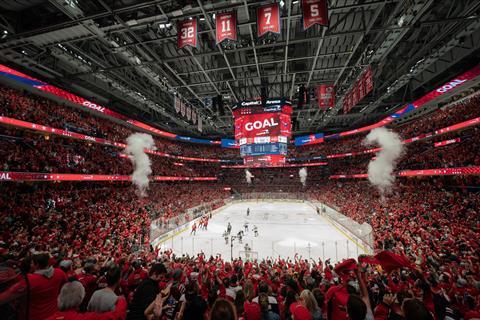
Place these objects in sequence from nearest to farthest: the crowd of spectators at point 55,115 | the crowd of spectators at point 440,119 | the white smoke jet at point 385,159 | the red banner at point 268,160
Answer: the crowd of spectators at point 55,115 → the crowd of spectators at point 440,119 → the red banner at point 268,160 → the white smoke jet at point 385,159

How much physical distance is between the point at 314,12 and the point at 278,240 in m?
16.3

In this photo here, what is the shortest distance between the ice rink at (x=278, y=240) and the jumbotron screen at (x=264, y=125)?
292 inches

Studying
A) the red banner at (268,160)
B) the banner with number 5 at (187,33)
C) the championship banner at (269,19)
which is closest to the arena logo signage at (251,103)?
the red banner at (268,160)

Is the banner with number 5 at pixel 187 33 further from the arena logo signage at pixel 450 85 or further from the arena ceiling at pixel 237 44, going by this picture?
the arena logo signage at pixel 450 85

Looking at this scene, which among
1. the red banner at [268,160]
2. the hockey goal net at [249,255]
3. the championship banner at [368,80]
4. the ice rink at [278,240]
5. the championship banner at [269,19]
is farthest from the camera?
the red banner at [268,160]

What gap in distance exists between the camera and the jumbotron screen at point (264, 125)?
1667cm

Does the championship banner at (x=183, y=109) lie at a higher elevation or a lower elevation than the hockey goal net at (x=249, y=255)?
higher

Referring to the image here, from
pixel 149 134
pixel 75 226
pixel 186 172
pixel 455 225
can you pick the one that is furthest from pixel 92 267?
pixel 186 172

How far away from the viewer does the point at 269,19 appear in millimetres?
8180

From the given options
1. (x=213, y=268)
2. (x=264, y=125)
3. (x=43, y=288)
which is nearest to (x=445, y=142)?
(x=264, y=125)

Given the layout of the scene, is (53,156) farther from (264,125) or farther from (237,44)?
(264,125)

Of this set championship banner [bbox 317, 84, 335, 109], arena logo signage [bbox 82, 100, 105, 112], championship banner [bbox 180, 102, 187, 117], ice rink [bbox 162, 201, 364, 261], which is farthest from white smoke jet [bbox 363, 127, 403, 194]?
arena logo signage [bbox 82, 100, 105, 112]

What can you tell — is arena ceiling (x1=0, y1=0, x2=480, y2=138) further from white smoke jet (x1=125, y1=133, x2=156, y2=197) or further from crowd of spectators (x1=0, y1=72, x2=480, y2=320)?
white smoke jet (x1=125, y1=133, x2=156, y2=197)

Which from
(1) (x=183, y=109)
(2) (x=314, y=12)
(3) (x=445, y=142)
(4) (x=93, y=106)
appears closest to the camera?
(2) (x=314, y=12)
